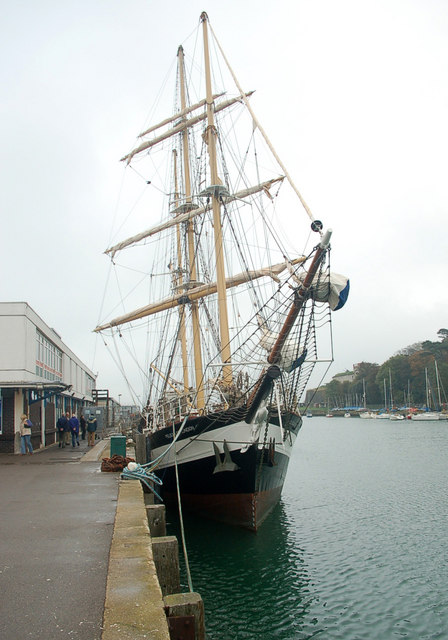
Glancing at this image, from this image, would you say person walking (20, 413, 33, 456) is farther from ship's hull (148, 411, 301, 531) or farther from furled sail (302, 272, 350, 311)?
furled sail (302, 272, 350, 311)

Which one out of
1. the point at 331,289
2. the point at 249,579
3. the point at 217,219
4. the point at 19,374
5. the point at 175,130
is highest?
the point at 175,130

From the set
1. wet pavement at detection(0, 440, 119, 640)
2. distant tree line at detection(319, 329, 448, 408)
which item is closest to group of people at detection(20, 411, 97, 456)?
wet pavement at detection(0, 440, 119, 640)

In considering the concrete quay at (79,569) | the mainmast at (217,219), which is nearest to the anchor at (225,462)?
the mainmast at (217,219)

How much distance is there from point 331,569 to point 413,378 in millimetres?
112073

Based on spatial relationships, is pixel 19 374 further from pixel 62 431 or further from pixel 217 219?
pixel 217 219

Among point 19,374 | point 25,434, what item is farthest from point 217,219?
point 25,434

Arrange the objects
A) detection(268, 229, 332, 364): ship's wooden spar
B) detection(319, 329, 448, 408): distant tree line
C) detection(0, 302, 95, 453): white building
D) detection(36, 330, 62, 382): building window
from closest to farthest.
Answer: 1. detection(268, 229, 332, 364): ship's wooden spar
2. detection(0, 302, 95, 453): white building
3. detection(36, 330, 62, 382): building window
4. detection(319, 329, 448, 408): distant tree line

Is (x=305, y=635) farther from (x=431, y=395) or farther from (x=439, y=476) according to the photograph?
(x=431, y=395)

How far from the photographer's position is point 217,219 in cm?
1938

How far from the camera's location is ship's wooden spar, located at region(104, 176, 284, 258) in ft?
75.1

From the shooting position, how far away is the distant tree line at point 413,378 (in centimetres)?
10769

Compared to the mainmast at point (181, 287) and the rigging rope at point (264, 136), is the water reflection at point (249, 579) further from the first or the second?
the mainmast at point (181, 287)

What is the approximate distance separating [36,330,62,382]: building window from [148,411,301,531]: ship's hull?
10.1 metres

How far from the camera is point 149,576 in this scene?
505 centimetres
